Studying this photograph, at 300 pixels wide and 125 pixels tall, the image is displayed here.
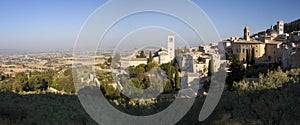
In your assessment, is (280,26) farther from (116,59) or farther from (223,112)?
(223,112)

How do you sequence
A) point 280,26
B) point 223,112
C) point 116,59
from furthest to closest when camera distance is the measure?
point 280,26
point 116,59
point 223,112

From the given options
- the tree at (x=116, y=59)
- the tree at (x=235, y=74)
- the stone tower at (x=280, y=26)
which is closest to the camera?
the tree at (x=116, y=59)

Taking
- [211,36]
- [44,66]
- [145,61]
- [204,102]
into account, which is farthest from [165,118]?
[44,66]

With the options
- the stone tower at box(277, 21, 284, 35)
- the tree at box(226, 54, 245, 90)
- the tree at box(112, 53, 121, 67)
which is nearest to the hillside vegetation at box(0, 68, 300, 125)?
the tree at box(112, 53, 121, 67)

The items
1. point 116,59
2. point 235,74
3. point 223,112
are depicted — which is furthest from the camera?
point 235,74

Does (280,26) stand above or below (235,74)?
above

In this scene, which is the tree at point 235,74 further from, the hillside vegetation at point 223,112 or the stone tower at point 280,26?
the stone tower at point 280,26

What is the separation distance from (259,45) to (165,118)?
25067 mm

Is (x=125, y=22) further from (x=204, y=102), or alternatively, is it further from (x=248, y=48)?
(x=248, y=48)

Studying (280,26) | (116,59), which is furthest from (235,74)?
(280,26)

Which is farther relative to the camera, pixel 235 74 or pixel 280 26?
pixel 280 26

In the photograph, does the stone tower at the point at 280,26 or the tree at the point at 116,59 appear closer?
the tree at the point at 116,59

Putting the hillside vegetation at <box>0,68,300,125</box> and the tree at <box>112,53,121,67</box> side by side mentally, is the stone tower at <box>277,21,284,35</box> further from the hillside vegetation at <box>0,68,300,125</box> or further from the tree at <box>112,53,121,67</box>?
the hillside vegetation at <box>0,68,300,125</box>

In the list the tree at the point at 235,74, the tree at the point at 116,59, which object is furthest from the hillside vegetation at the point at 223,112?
the tree at the point at 235,74
